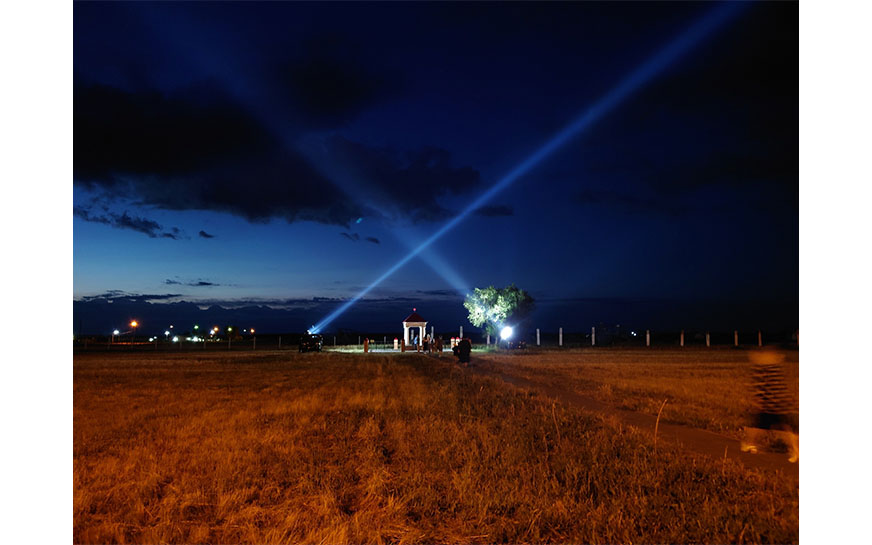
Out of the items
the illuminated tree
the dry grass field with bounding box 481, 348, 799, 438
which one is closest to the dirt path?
the dry grass field with bounding box 481, 348, 799, 438

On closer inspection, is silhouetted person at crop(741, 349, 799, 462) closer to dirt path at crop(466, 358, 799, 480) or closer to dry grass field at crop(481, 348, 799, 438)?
dry grass field at crop(481, 348, 799, 438)

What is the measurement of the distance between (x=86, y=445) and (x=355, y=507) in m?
5.89

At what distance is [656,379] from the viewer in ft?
71.8

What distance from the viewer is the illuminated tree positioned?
69.1 metres

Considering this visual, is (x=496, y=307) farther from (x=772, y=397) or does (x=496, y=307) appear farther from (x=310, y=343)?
(x=772, y=397)

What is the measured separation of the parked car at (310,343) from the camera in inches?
2147

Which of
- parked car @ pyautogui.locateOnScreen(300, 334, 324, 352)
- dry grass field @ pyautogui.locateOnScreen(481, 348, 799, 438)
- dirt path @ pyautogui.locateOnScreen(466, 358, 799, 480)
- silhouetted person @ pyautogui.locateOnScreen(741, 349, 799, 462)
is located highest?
silhouetted person @ pyautogui.locateOnScreen(741, 349, 799, 462)

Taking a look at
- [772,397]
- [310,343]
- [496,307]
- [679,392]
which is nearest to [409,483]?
[772,397]

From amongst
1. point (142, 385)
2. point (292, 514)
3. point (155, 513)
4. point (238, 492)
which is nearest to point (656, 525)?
point (292, 514)

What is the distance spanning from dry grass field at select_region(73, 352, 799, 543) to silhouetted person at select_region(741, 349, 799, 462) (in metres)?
1.34

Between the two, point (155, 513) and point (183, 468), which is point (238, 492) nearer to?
point (155, 513)

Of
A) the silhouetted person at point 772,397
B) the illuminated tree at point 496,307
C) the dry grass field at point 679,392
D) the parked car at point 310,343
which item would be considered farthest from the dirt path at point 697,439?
the illuminated tree at point 496,307

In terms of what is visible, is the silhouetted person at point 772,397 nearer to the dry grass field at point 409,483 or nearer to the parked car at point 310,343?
the dry grass field at point 409,483

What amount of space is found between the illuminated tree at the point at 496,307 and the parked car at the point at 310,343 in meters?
20.8
